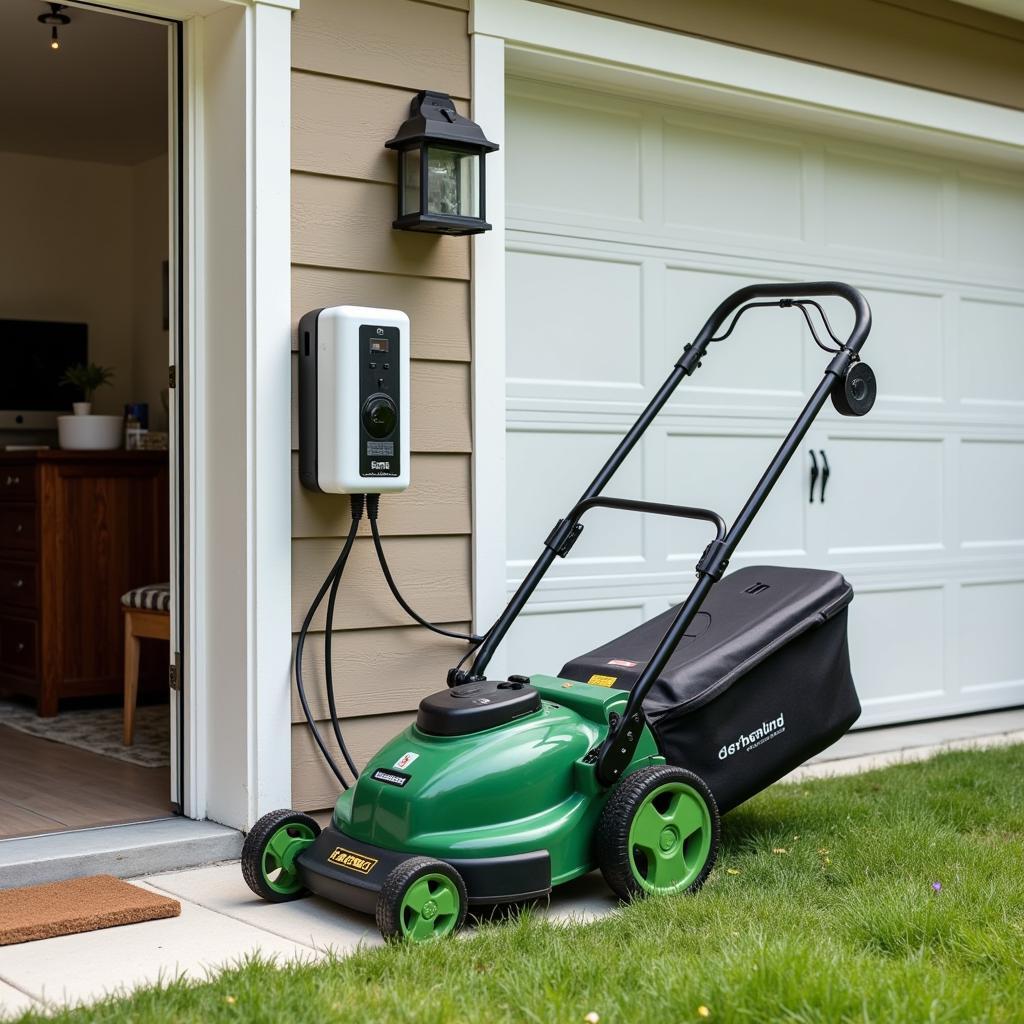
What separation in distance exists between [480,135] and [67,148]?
12.9 feet

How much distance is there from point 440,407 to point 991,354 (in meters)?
2.65

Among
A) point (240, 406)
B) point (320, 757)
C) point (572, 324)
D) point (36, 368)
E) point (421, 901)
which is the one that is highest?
point (36, 368)

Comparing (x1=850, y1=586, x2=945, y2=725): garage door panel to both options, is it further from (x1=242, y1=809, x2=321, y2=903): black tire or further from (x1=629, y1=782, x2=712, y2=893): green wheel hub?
(x1=242, y1=809, x2=321, y2=903): black tire

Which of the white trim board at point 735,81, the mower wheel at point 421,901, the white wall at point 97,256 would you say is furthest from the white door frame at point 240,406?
the white wall at point 97,256

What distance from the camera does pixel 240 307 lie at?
132 inches

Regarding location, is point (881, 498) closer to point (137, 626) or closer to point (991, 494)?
point (991, 494)

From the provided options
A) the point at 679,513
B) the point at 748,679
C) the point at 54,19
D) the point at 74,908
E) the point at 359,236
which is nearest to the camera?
the point at 74,908

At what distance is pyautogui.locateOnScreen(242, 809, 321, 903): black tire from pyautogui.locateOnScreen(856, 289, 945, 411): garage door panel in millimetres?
2831

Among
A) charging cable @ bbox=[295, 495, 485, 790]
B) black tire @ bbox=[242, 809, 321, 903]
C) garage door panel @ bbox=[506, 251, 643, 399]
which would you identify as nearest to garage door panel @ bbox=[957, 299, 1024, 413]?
garage door panel @ bbox=[506, 251, 643, 399]

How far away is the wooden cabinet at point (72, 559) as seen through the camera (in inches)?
210

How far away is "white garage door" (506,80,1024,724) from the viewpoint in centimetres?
411

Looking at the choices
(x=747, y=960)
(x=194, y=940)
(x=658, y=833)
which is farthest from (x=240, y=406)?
(x=747, y=960)

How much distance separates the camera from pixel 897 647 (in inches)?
199

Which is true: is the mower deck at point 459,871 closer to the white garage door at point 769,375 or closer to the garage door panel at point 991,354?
the white garage door at point 769,375
